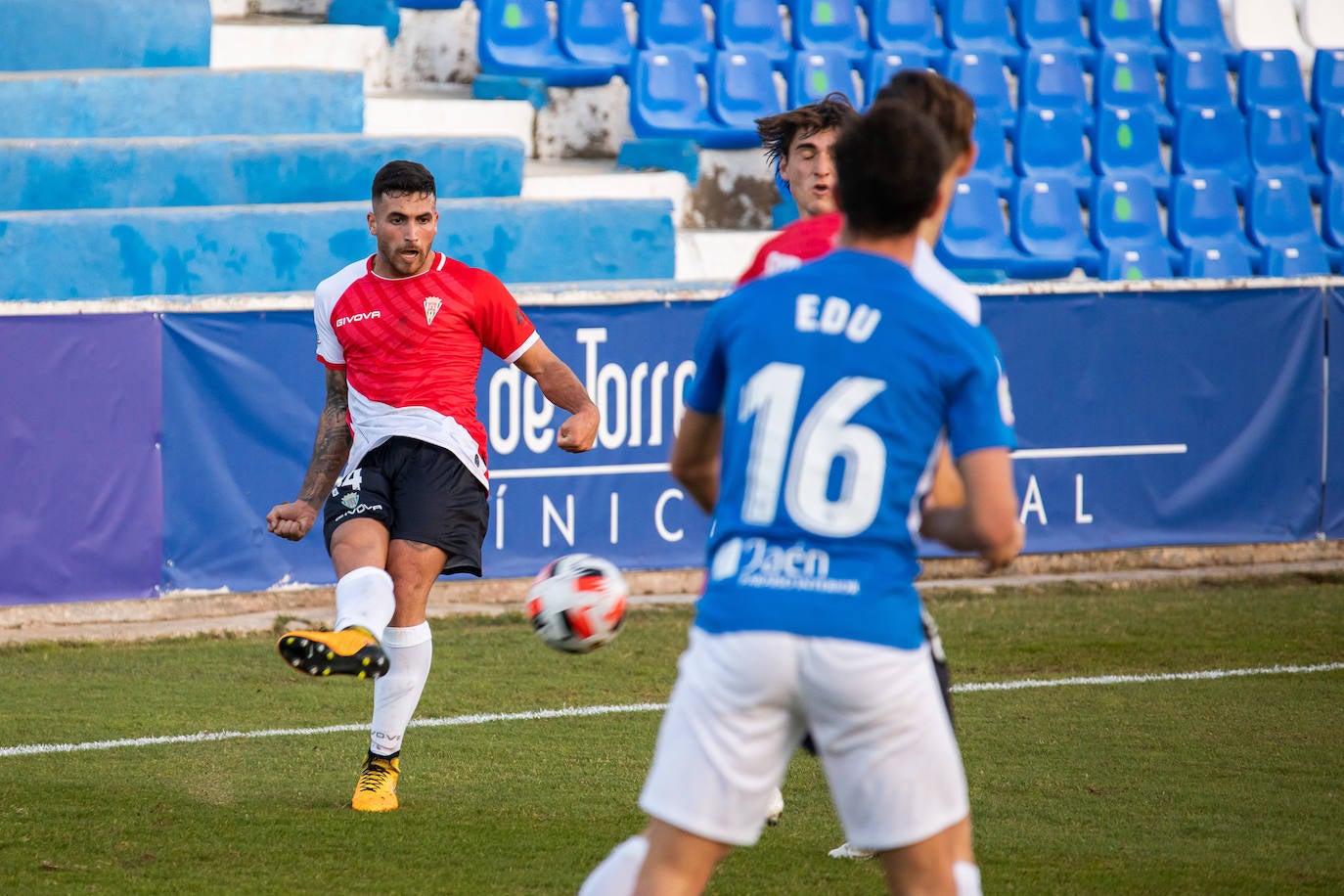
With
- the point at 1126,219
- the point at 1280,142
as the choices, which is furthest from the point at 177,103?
the point at 1280,142

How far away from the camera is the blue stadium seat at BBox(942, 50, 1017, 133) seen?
13.9 m

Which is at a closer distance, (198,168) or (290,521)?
(290,521)

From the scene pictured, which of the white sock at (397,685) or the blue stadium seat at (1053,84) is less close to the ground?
the blue stadium seat at (1053,84)

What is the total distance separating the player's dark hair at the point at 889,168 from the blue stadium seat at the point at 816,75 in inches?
423

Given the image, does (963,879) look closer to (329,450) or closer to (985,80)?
(329,450)

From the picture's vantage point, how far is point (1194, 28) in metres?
15.5

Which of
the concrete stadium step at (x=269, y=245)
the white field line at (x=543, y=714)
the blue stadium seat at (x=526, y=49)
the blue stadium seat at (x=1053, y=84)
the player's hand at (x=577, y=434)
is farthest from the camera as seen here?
the blue stadium seat at (x=1053, y=84)

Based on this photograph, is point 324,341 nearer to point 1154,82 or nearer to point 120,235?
point 120,235

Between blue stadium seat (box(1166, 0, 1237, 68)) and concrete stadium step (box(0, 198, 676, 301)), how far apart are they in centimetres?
661

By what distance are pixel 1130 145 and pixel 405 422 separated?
1069 centimetres

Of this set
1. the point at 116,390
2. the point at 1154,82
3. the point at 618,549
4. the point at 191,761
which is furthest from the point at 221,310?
the point at 1154,82

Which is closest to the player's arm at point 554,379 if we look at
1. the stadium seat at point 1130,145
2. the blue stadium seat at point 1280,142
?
the stadium seat at point 1130,145

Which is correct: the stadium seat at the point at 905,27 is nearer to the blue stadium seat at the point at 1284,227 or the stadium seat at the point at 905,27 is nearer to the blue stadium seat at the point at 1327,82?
the blue stadium seat at the point at 1284,227

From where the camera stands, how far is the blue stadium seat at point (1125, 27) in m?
15.0
